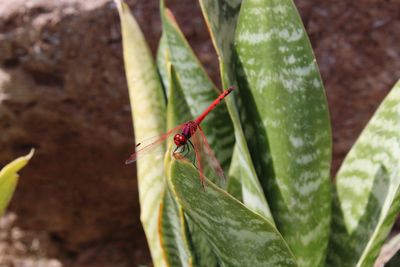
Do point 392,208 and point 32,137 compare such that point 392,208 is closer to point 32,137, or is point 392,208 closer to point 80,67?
point 80,67

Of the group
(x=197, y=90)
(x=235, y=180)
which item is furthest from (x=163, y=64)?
(x=235, y=180)

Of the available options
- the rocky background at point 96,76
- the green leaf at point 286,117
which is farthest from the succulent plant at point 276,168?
the rocky background at point 96,76

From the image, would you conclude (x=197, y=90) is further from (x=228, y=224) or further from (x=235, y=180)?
(x=228, y=224)

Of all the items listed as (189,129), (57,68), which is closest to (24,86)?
(57,68)

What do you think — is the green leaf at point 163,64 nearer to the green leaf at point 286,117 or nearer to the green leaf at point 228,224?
the green leaf at point 286,117

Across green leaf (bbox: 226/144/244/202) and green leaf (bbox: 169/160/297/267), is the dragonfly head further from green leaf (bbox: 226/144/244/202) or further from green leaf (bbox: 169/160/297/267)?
green leaf (bbox: 226/144/244/202)
